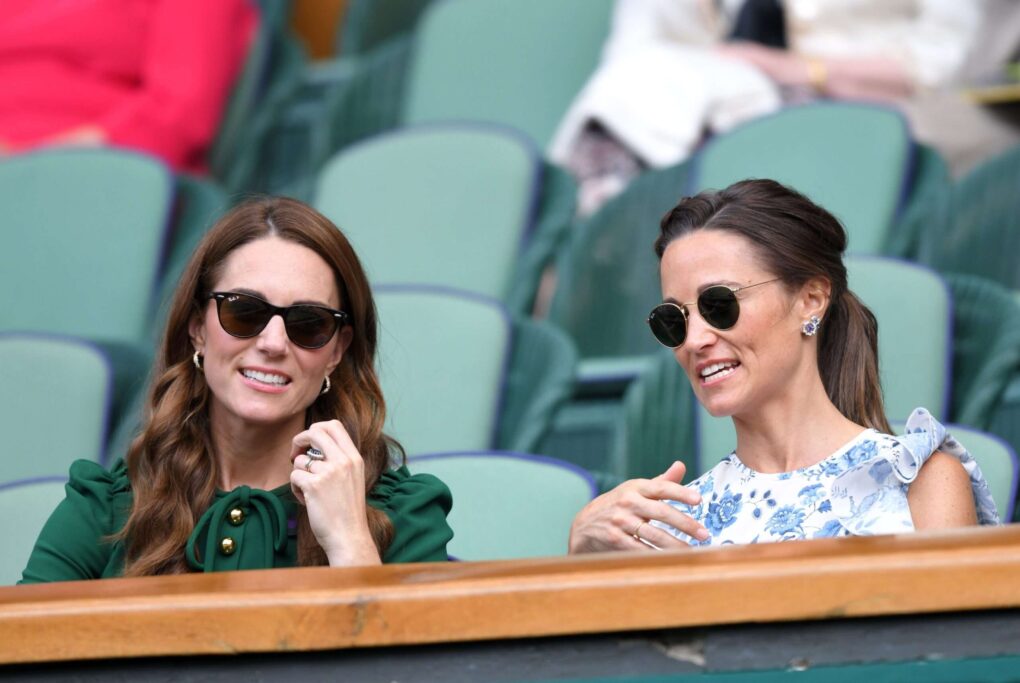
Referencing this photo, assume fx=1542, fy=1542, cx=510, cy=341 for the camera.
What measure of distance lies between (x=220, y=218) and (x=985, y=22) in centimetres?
222

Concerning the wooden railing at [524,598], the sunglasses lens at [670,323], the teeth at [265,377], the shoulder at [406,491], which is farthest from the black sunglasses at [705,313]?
the wooden railing at [524,598]

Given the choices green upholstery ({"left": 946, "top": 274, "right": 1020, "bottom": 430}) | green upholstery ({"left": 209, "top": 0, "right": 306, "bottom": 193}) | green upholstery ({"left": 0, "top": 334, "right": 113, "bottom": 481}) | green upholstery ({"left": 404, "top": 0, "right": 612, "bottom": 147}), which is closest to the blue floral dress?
green upholstery ({"left": 946, "top": 274, "right": 1020, "bottom": 430})

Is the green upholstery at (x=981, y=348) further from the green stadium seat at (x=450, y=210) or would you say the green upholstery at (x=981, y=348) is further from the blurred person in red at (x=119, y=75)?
the blurred person in red at (x=119, y=75)

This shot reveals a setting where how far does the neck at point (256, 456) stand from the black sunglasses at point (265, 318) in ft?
0.39

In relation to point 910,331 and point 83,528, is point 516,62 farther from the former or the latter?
point 83,528

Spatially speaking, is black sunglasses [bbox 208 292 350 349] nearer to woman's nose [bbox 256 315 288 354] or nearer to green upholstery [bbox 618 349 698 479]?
woman's nose [bbox 256 315 288 354]

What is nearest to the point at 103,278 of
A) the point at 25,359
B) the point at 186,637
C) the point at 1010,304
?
the point at 25,359

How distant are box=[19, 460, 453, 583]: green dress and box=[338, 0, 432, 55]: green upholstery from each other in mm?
2964

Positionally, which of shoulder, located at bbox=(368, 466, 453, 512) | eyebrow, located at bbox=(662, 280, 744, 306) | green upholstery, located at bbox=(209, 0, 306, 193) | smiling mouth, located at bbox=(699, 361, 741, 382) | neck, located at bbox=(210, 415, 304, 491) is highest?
green upholstery, located at bbox=(209, 0, 306, 193)

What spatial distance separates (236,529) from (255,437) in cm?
13

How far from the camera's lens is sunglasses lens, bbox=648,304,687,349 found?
164 centimetres

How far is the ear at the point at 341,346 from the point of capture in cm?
178

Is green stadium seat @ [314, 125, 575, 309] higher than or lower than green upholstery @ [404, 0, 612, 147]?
lower

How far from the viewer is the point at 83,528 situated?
67.9 inches
